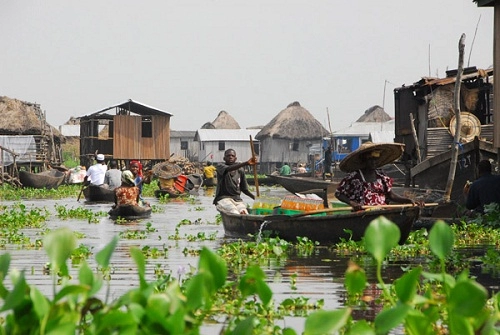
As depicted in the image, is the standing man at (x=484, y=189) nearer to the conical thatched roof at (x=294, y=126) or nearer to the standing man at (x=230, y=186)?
the standing man at (x=230, y=186)

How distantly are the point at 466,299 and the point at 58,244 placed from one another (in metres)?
1.79

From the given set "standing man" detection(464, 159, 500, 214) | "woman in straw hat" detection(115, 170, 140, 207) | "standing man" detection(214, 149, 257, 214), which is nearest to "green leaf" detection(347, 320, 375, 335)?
"standing man" detection(464, 159, 500, 214)

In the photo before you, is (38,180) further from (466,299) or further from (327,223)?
(466,299)

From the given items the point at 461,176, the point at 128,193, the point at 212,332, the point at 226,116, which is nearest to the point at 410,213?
the point at 212,332

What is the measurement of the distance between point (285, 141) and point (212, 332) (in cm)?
6143

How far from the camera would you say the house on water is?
222 ft

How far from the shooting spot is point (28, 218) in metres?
19.9

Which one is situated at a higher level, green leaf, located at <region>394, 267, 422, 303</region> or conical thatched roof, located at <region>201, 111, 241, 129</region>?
conical thatched roof, located at <region>201, 111, 241, 129</region>

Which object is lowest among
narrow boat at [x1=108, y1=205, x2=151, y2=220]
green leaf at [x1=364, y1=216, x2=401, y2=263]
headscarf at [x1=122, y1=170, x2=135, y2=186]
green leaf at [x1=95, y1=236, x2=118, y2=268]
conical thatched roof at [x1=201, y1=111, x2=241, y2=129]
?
narrow boat at [x1=108, y1=205, x2=151, y2=220]

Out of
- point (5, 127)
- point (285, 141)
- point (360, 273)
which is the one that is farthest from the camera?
point (285, 141)

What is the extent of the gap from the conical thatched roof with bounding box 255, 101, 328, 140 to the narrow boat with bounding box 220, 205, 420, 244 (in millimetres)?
52277

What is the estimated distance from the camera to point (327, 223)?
1349cm

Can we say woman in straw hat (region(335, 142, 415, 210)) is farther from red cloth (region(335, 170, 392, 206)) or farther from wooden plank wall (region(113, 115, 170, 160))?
wooden plank wall (region(113, 115, 170, 160))

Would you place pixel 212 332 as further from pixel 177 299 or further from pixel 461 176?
pixel 461 176
